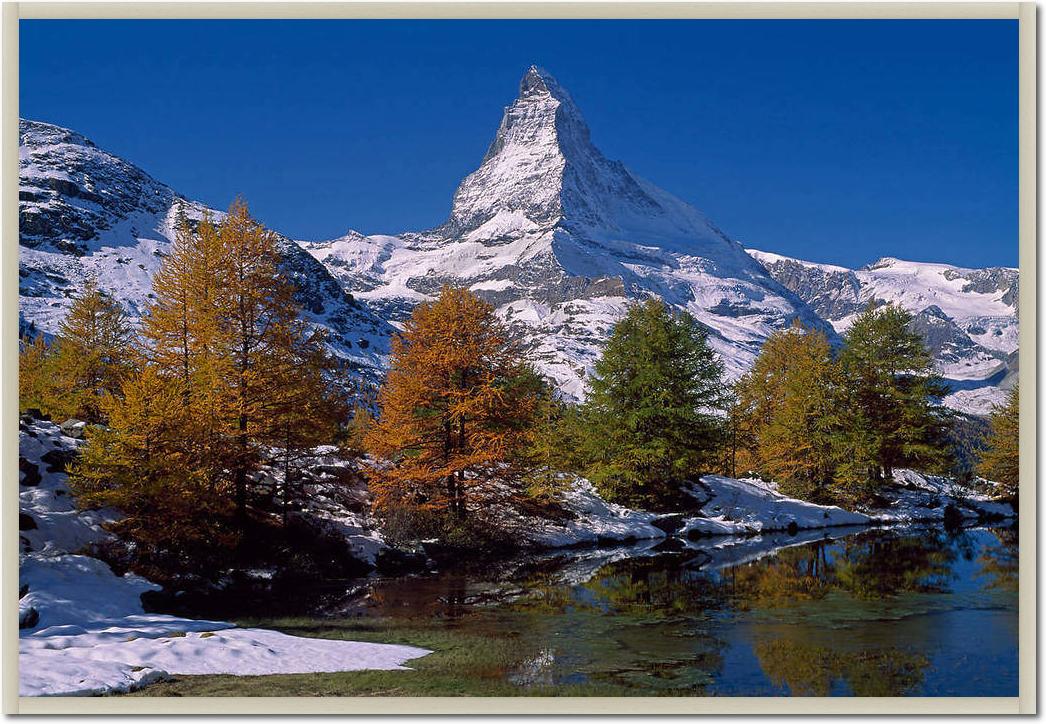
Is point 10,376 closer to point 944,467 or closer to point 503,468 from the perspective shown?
point 503,468

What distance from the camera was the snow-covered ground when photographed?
34.4ft

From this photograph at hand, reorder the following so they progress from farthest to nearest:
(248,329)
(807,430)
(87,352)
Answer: (807,430) < (87,352) < (248,329)

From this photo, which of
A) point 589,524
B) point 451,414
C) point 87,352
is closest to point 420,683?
point 451,414

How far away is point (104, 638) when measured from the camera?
472 inches

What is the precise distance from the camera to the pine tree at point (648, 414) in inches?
1362

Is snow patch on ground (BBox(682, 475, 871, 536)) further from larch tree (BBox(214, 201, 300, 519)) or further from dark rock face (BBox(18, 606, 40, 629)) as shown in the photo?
dark rock face (BBox(18, 606, 40, 629))

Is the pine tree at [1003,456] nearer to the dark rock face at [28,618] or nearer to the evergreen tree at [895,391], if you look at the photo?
the evergreen tree at [895,391]

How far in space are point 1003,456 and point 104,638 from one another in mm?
41087

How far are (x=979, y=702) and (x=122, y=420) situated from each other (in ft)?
56.5

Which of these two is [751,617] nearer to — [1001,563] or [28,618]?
[1001,563]

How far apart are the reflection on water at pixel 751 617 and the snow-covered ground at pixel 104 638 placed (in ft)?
10.2

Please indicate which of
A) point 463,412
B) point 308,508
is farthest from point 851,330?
point 308,508

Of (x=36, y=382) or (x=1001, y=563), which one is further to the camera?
(x=36, y=382)

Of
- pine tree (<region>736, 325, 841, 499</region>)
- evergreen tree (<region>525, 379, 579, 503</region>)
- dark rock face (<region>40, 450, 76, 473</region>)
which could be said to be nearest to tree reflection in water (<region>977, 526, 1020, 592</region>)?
pine tree (<region>736, 325, 841, 499</region>)
